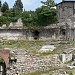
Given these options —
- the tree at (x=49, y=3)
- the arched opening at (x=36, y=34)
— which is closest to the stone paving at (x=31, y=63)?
the arched opening at (x=36, y=34)

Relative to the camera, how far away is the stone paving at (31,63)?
37125 millimetres

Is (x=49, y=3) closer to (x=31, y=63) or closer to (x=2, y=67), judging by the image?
(x=2, y=67)

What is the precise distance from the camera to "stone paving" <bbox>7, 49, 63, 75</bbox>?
37.1 m

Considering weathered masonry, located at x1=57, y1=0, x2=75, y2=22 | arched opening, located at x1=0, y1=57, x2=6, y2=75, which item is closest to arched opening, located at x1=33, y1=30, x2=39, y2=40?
weathered masonry, located at x1=57, y1=0, x2=75, y2=22

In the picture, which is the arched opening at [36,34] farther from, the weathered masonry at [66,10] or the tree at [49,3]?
the tree at [49,3]

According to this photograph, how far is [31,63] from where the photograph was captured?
3766cm

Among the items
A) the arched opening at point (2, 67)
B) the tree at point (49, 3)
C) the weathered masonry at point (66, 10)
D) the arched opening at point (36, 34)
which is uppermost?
the tree at point (49, 3)

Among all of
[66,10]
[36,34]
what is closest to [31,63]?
[36,34]

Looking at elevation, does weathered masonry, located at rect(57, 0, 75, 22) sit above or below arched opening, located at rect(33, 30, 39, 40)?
above

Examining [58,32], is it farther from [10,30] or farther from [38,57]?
[38,57]

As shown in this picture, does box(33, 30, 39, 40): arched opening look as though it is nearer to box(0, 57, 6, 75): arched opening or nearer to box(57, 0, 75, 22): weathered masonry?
box(57, 0, 75, 22): weathered masonry

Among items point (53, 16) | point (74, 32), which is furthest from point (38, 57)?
point (53, 16)

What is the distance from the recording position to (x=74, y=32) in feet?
179

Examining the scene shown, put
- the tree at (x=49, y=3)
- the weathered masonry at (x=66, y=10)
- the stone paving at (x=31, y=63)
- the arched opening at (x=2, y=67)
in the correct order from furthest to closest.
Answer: the tree at (x=49, y=3)
the weathered masonry at (x=66, y=10)
the arched opening at (x=2, y=67)
the stone paving at (x=31, y=63)
